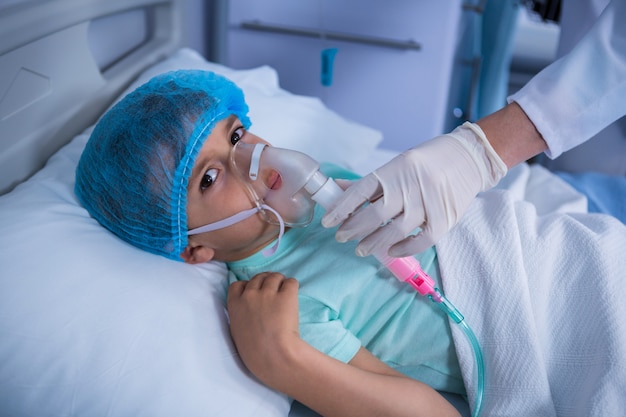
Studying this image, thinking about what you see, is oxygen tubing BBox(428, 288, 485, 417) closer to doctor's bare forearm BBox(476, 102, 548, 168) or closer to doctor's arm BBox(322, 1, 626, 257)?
doctor's arm BBox(322, 1, 626, 257)

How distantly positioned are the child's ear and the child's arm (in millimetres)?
230

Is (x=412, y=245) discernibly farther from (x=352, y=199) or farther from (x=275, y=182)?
(x=275, y=182)

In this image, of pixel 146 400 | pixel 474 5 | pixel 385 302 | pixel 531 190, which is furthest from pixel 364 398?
pixel 474 5

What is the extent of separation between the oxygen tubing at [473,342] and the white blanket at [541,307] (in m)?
0.01

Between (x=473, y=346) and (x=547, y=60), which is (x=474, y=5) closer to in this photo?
(x=547, y=60)

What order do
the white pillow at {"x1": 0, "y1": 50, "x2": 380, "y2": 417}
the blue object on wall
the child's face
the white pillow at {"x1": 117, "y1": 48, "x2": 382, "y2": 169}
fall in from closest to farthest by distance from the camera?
1. the white pillow at {"x1": 0, "y1": 50, "x2": 380, "y2": 417}
2. the child's face
3. the white pillow at {"x1": 117, "y1": 48, "x2": 382, "y2": 169}
4. the blue object on wall

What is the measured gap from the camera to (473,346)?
3.96 ft

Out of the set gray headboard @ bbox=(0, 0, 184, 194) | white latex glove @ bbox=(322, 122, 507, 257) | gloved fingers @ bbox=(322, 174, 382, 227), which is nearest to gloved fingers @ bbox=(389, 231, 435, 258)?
white latex glove @ bbox=(322, 122, 507, 257)

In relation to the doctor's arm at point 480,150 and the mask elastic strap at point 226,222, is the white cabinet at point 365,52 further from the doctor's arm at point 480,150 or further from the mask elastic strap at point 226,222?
the mask elastic strap at point 226,222

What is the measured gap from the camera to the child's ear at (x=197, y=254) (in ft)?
4.40

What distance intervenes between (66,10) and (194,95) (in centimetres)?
45

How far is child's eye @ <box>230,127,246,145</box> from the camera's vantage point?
129 cm

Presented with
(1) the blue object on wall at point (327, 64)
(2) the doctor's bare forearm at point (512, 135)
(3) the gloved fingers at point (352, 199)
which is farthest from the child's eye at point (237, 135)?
(1) the blue object on wall at point (327, 64)

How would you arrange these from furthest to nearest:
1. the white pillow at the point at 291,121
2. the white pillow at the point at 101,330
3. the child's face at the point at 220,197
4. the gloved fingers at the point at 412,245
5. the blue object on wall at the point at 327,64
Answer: the blue object on wall at the point at 327,64
the white pillow at the point at 291,121
the child's face at the point at 220,197
the gloved fingers at the point at 412,245
the white pillow at the point at 101,330
